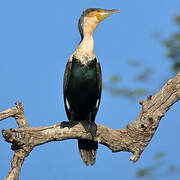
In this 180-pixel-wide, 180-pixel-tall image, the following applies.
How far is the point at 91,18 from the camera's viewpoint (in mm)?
4395

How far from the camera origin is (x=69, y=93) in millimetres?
4262

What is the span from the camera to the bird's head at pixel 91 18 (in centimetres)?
432

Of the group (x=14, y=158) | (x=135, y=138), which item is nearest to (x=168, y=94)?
(x=135, y=138)

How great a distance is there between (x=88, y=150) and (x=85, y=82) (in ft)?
2.74

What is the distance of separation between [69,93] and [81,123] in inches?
16.1

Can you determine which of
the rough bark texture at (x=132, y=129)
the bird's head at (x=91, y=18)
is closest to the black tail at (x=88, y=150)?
the rough bark texture at (x=132, y=129)

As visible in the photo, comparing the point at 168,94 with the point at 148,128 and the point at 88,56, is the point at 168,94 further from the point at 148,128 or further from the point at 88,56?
the point at 88,56

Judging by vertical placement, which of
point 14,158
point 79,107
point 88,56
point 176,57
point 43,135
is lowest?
point 14,158

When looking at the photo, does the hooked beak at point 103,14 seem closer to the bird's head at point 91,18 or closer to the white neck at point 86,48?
the bird's head at point 91,18

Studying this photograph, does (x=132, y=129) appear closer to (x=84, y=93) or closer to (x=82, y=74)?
(x=84, y=93)

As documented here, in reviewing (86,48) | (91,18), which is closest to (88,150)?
(86,48)

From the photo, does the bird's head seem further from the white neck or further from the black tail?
the black tail

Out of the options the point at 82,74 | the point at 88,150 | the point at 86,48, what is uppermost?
the point at 86,48

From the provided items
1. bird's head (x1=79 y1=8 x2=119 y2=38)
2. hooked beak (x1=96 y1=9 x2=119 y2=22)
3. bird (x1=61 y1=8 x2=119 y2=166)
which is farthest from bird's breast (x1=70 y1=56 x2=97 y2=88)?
hooked beak (x1=96 y1=9 x2=119 y2=22)
